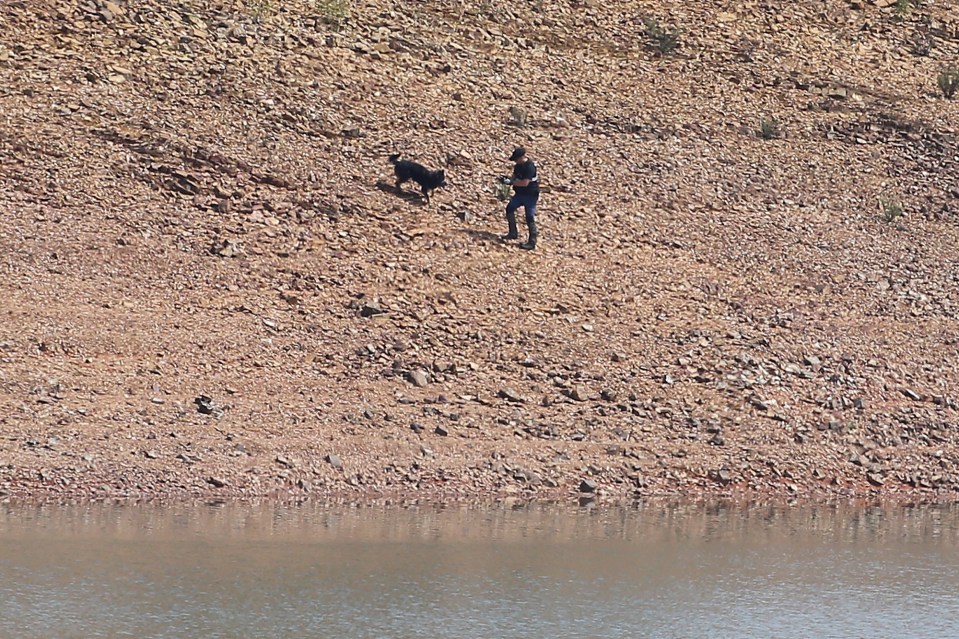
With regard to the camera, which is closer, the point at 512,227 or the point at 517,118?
the point at 512,227

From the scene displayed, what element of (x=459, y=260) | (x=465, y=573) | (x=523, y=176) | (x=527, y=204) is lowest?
(x=465, y=573)

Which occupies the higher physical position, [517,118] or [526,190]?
[517,118]

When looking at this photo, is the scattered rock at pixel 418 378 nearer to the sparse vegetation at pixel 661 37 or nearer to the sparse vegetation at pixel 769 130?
the sparse vegetation at pixel 769 130

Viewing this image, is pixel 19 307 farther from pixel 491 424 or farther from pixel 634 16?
pixel 634 16

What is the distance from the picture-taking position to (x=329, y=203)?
51.6 feet

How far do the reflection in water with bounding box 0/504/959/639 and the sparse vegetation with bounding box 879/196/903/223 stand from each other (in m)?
7.65

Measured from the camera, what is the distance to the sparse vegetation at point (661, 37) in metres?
21.7

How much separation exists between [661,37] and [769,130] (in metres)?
2.99

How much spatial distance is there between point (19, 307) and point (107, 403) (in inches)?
74.2

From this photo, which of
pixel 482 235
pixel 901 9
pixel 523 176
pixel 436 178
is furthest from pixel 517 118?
pixel 901 9

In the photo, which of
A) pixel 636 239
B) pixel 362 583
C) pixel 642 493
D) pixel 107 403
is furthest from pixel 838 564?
pixel 636 239

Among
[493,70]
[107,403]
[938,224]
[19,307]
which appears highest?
[493,70]

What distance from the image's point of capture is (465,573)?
8.93m

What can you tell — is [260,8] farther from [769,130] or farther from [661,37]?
[769,130]
